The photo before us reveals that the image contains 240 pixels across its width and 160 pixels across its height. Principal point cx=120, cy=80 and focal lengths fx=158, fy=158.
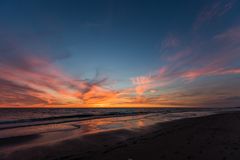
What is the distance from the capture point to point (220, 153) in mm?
6711

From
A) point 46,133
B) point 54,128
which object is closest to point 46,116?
point 54,128

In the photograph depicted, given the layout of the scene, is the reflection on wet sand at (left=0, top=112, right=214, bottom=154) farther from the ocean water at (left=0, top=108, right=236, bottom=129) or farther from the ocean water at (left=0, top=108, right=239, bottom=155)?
the ocean water at (left=0, top=108, right=236, bottom=129)

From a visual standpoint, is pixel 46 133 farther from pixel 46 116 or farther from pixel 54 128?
pixel 46 116

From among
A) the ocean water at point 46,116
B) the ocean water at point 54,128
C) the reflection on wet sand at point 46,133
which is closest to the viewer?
the reflection on wet sand at point 46,133

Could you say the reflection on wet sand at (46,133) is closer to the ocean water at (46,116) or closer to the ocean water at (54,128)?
the ocean water at (54,128)

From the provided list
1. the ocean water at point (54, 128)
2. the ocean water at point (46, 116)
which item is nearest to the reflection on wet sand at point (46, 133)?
the ocean water at point (54, 128)

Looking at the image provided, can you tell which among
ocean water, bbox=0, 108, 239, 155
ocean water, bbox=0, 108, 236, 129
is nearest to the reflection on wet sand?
ocean water, bbox=0, 108, 239, 155

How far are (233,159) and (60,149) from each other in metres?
7.93

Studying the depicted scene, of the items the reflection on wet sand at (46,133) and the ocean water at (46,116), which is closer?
the reflection on wet sand at (46,133)

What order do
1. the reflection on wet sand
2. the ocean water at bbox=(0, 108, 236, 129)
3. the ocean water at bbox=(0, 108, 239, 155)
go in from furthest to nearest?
the ocean water at bbox=(0, 108, 236, 129) < the ocean water at bbox=(0, 108, 239, 155) < the reflection on wet sand

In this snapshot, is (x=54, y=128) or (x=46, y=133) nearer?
(x=46, y=133)

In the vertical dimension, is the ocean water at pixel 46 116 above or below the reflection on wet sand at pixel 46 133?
above

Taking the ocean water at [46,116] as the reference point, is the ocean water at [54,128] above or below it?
below

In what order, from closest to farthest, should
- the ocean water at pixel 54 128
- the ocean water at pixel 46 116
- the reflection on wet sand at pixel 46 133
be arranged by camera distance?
the reflection on wet sand at pixel 46 133, the ocean water at pixel 54 128, the ocean water at pixel 46 116
